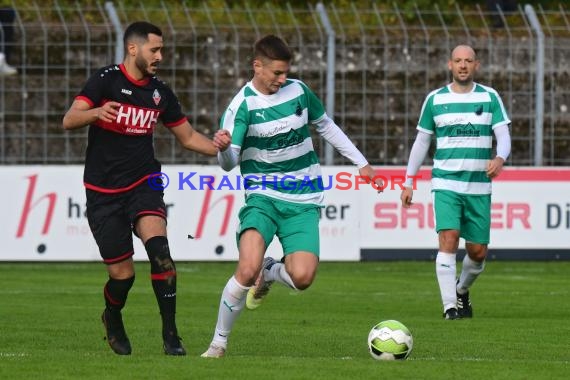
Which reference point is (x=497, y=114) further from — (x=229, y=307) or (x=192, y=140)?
(x=229, y=307)

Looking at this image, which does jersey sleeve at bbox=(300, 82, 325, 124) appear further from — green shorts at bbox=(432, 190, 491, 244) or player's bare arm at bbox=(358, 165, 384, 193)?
green shorts at bbox=(432, 190, 491, 244)

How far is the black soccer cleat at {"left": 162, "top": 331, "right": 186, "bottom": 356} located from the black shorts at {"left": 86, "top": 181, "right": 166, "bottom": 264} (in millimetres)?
615

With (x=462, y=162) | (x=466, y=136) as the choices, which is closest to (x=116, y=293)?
(x=462, y=162)

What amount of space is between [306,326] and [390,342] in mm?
2661

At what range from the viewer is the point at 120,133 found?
30.7ft

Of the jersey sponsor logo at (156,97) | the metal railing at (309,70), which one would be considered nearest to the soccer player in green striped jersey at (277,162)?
the jersey sponsor logo at (156,97)

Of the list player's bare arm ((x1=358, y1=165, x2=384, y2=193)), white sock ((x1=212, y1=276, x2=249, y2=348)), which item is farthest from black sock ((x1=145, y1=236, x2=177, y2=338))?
player's bare arm ((x1=358, y1=165, x2=384, y2=193))

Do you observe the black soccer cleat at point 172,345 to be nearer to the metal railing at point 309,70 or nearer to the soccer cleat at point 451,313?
the soccer cleat at point 451,313

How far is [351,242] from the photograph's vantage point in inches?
741

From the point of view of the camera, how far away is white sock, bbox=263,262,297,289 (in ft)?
31.7

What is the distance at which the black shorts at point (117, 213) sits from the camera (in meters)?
9.34

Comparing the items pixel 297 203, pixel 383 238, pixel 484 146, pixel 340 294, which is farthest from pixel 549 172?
pixel 297 203

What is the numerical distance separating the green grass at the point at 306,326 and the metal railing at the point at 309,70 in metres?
1.86

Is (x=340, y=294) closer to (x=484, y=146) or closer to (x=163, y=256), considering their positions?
(x=484, y=146)
